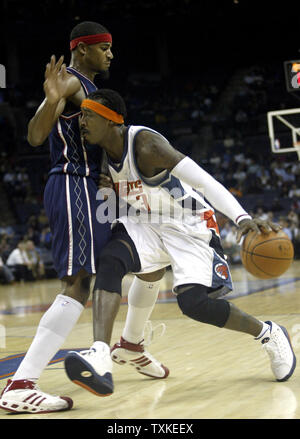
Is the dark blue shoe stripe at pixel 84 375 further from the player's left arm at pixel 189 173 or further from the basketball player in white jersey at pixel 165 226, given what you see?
the player's left arm at pixel 189 173

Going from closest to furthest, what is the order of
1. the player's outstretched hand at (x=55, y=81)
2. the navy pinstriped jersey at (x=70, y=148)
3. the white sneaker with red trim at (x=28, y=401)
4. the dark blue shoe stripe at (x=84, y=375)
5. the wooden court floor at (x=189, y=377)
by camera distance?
the dark blue shoe stripe at (x=84, y=375)
the wooden court floor at (x=189, y=377)
the white sneaker with red trim at (x=28, y=401)
the player's outstretched hand at (x=55, y=81)
the navy pinstriped jersey at (x=70, y=148)

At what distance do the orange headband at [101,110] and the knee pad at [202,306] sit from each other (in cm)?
89

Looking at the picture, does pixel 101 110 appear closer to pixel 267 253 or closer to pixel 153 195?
pixel 153 195

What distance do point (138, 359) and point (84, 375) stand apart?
99 cm

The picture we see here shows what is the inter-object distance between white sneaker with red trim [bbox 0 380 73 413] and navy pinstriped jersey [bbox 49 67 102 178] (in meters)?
0.99

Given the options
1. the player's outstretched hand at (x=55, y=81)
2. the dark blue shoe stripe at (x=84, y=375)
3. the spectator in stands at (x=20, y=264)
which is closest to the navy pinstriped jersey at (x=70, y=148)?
the player's outstretched hand at (x=55, y=81)

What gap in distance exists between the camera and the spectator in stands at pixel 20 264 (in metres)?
14.9

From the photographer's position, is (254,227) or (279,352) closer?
(254,227)

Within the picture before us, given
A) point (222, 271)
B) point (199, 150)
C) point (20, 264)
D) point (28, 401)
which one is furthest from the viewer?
point (199, 150)

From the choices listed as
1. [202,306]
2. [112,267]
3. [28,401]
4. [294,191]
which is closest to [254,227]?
[202,306]

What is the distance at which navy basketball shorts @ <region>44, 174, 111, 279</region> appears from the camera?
2984 millimetres

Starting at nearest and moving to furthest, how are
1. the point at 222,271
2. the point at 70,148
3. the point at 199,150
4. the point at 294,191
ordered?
the point at 70,148, the point at 222,271, the point at 294,191, the point at 199,150

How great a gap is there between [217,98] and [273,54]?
2592 mm

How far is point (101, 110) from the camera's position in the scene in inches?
120
